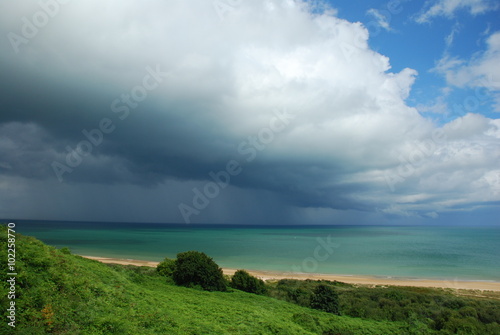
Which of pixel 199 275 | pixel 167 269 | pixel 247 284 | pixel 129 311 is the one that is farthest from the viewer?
pixel 167 269

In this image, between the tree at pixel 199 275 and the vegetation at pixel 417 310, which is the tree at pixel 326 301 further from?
the tree at pixel 199 275

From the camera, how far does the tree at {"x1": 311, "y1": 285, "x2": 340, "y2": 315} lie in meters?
25.4

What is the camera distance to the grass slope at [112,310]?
11.3 meters

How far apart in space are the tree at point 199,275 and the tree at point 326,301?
28.0 feet

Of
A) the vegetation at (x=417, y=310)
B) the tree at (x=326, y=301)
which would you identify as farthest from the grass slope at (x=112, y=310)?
the tree at (x=326, y=301)

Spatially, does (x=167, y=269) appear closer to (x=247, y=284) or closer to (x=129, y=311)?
(x=247, y=284)

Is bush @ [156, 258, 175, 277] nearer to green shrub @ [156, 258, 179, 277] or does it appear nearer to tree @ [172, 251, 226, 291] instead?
green shrub @ [156, 258, 179, 277]

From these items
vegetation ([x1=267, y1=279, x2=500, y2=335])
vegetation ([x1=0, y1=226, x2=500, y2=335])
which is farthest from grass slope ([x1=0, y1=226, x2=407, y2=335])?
vegetation ([x1=267, y1=279, x2=500, y2=335])

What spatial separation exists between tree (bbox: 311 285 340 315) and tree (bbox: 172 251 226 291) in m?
8.54

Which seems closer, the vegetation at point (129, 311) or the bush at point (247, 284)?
the vegetation at point (129, 311)

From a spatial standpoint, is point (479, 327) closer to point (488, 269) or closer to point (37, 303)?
point (37, 303)

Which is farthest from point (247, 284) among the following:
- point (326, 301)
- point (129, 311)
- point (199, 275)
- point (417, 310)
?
point (129, 311)

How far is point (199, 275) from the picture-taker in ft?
91.4

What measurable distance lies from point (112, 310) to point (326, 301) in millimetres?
18002
